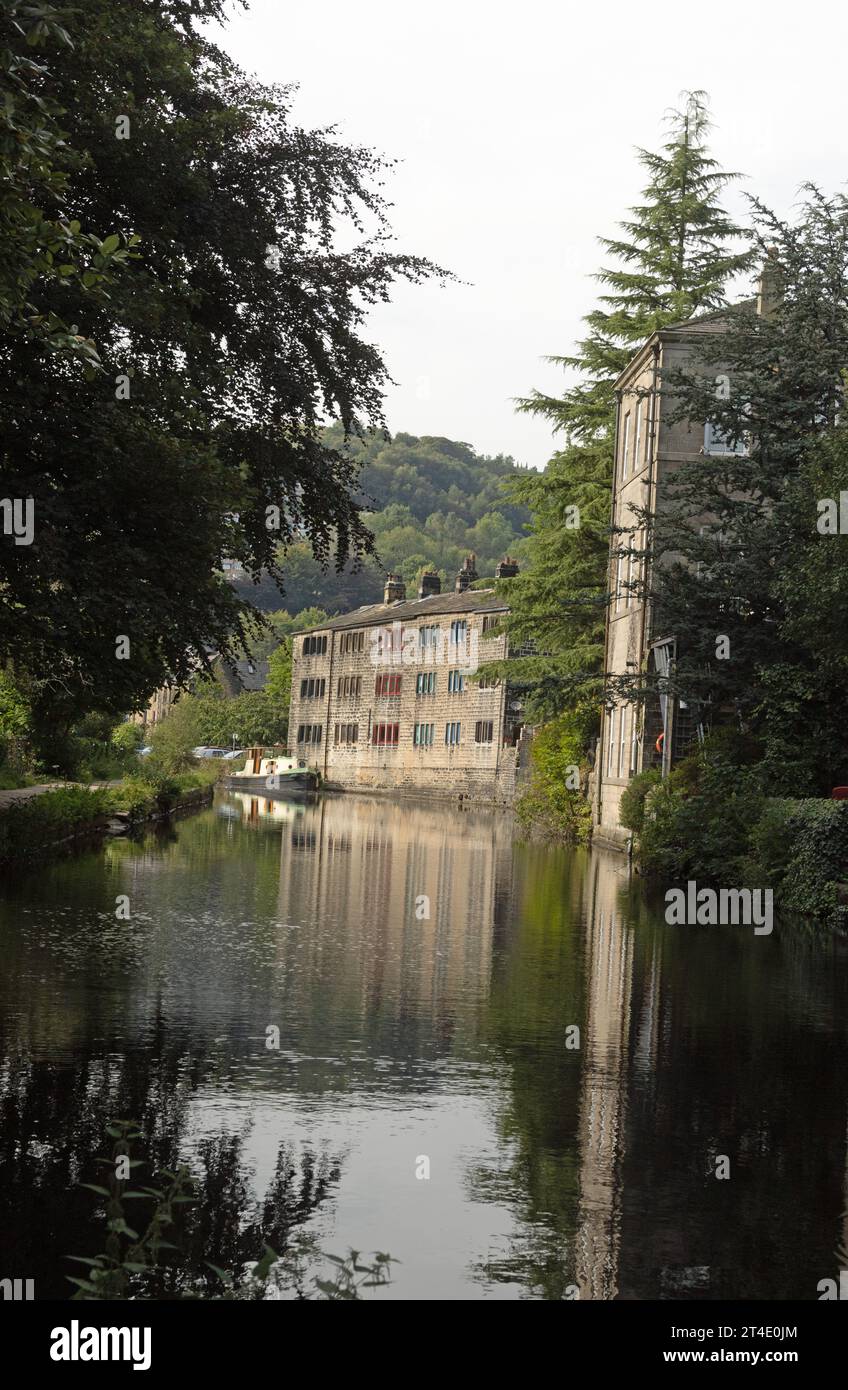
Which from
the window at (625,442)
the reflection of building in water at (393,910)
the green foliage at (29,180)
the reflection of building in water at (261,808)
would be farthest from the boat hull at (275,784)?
the green foliage at (29,180)

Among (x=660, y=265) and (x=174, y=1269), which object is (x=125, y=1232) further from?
(x=660, y=265)

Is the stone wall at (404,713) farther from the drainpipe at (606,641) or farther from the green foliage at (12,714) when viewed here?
the green foliage at (12,714)

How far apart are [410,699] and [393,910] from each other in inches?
2415

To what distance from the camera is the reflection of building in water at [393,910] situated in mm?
13445

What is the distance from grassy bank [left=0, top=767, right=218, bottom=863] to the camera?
23.3 metres

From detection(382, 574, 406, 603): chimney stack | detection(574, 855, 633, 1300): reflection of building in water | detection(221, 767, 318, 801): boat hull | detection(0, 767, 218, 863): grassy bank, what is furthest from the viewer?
detection(382, 574, 406, 603): chimney stack

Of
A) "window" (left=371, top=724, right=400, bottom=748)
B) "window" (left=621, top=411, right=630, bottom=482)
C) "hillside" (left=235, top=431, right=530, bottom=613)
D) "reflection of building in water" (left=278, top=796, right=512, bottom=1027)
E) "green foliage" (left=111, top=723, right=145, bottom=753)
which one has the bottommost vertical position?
"reflection of building in water" (left=278, top=796, right=512, bottom=1027)

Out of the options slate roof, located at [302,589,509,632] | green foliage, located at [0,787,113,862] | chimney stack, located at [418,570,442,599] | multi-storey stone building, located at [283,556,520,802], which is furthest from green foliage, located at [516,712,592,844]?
chimney stack, located at [418,570,442,599]

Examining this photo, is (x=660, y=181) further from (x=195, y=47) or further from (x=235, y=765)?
(x=235, y=765)

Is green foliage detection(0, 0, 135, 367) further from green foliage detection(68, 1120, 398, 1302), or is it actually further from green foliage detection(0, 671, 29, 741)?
green foliage detection(0, 671, 29, 741)

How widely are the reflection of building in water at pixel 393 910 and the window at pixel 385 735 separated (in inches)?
1637

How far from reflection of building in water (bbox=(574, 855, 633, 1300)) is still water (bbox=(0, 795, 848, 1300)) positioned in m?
0.03

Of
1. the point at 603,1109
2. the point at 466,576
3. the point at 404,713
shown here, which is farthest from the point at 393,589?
the point at 603,1109

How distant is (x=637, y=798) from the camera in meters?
33.1
